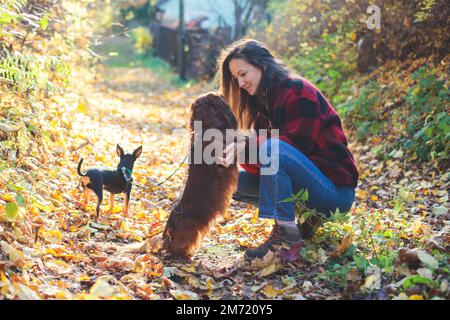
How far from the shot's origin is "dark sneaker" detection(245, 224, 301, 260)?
372 cm

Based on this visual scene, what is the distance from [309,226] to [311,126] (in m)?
0.82

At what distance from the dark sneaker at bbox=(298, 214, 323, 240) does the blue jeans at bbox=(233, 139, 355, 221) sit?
0.34ft

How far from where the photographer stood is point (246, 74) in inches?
150

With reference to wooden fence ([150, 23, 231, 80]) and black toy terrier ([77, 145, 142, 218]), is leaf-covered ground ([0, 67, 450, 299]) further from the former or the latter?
Result: wooden fence ([150, 23, 231, 80])

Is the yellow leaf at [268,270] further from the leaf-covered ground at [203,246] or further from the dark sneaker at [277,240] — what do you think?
the dark sneaker at [277,240]

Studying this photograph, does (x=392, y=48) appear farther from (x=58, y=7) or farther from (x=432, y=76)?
(x=58, y=7)

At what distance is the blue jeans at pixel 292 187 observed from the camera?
11.8 feet

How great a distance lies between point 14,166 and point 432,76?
17.6 feet

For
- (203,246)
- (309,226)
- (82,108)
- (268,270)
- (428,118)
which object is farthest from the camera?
(82,108)

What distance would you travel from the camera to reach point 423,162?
19.1 ft

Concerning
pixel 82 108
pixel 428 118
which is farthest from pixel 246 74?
pixel 82 108

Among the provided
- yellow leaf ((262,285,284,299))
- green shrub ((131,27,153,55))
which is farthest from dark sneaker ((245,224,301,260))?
green shrub ((131,27,153,55))

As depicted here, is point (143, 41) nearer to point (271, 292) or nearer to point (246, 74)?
point (246, 74)

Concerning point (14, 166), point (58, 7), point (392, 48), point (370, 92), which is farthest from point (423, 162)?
point (58, 7)
